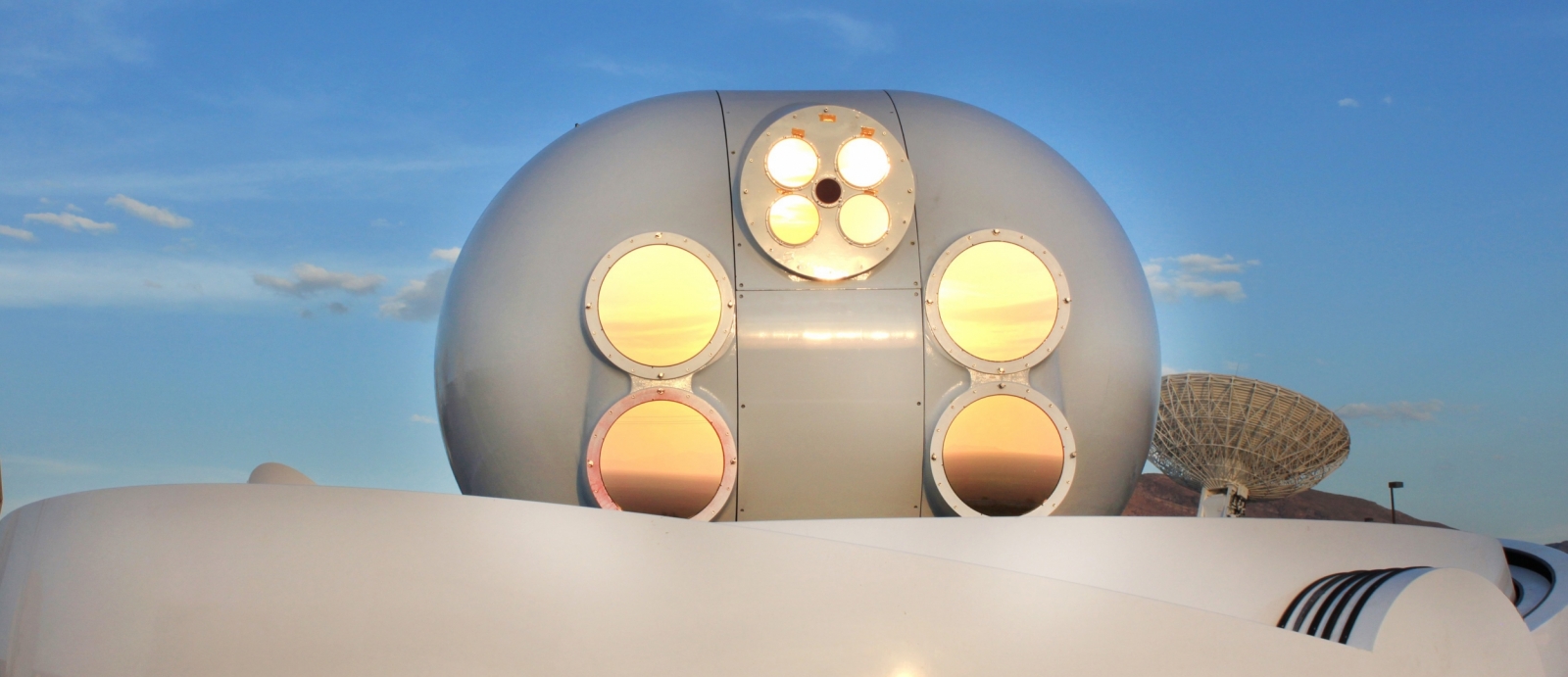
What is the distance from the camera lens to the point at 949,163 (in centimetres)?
637

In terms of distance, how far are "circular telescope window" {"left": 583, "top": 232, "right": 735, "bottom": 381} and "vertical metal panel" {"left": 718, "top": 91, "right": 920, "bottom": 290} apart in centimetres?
18

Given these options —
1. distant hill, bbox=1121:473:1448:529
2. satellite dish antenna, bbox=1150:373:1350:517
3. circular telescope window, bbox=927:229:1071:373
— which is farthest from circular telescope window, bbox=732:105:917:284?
distant hill, bbox=1121:473:1448:529

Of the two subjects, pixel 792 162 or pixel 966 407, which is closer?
pixel 966 407

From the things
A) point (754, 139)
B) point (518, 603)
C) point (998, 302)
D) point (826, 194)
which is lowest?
point (518, 603)

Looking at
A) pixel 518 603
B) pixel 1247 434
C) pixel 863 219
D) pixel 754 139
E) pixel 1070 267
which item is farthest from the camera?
pixel 1247 434

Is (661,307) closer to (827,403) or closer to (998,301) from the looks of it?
(827,403)

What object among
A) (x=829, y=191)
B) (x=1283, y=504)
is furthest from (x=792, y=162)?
(x=1283, y=504)

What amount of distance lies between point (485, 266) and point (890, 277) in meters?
2.31

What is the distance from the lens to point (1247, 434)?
22.5 meters

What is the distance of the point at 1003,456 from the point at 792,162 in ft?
6.08

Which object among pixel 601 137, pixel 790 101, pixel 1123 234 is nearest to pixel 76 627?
pixel 601 137

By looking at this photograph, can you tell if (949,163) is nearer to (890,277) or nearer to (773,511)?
(890,277)

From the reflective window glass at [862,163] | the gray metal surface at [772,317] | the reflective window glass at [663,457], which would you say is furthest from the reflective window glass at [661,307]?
the reflective window glass at [862,163]

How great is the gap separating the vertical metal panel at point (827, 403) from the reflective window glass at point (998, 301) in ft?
0.72
